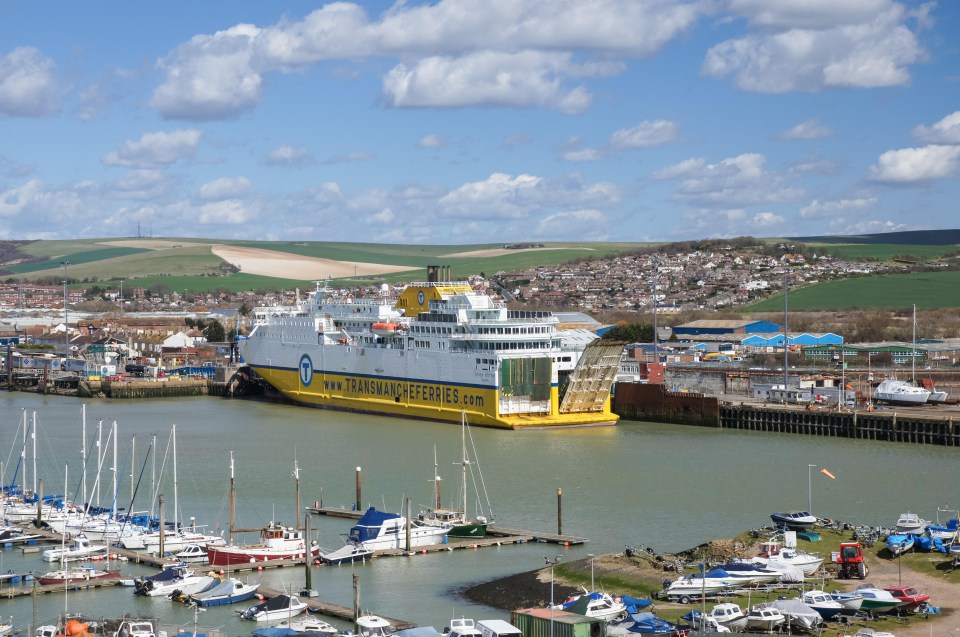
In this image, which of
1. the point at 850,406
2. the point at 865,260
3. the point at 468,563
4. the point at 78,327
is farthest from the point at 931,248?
the point at 468,563

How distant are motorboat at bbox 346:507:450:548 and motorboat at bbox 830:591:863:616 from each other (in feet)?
27.1

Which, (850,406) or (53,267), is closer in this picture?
(850,406)

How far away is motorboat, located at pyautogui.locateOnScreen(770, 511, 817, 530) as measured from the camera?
24703 millimetres

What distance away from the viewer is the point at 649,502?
29.4 metres

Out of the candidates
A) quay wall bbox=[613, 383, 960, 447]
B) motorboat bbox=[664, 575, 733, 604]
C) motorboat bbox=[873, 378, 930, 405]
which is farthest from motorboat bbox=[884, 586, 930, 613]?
motorboat bbox=[873, 378, 930, 405]

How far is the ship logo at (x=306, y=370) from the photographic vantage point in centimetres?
5284

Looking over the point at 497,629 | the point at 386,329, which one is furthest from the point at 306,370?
the point at 497,629

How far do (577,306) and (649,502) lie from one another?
7265cm

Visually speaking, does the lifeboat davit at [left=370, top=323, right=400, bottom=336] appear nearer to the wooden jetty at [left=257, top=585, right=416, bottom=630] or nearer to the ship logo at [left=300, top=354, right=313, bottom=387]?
the ship logo at [left=300, top=354, right=313, bottom=387]

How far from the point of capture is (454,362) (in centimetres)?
4434

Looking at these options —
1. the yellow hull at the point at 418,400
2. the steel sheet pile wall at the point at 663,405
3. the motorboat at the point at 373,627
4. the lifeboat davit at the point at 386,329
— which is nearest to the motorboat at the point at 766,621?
the motorboat at the point at 373,627

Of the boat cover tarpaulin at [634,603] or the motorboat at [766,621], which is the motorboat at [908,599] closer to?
the motorboat at [766,621]

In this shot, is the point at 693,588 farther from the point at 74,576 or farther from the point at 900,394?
the point at 900,394

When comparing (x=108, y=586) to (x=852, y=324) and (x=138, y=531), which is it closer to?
(x=138, y=531)
